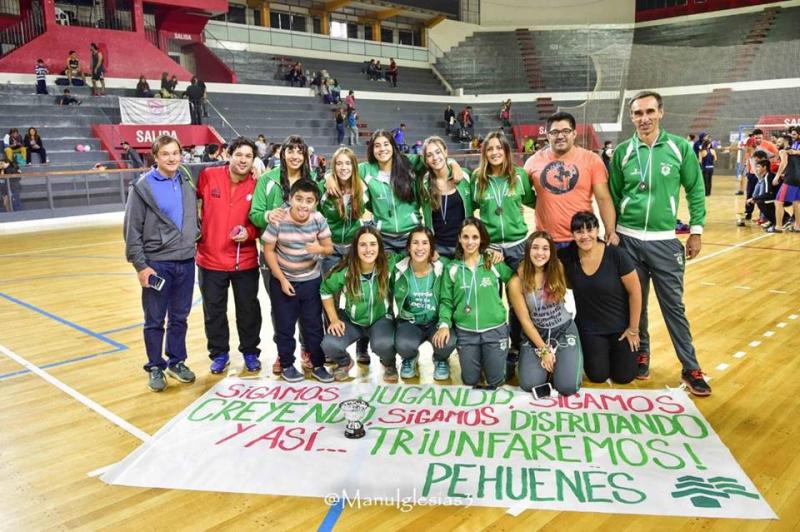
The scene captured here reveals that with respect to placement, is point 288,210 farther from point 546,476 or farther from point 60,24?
point 60,24

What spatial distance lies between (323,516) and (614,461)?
4.59ft

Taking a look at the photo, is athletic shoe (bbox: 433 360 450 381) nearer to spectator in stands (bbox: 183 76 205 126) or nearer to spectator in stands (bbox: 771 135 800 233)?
spectator in stands (bbox: 771 135 800 233)

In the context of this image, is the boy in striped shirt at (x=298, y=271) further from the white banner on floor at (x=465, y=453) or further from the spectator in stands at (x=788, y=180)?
the spectator in stands at (x=788, y=180)

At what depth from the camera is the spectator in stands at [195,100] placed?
1811 centimetres

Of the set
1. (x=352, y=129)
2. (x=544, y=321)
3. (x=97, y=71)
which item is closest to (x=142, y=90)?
(x=97, y=71)

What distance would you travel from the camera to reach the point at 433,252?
13.7ft

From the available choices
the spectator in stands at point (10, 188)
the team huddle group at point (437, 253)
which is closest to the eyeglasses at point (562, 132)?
the team huddle group at point (437, 253)

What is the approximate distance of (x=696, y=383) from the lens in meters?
3.89

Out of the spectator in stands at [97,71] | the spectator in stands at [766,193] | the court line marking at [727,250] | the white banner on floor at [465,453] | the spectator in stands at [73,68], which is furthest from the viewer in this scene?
the spectator in stands at [97,71]

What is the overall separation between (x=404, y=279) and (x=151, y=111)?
1498 centimetres

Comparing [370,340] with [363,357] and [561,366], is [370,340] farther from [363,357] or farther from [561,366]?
[561,366]

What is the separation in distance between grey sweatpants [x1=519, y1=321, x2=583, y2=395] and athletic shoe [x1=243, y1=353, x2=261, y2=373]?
6.15ft

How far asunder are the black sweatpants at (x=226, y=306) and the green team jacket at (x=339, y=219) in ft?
2.03

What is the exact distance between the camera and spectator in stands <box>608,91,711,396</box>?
12.6 ft
